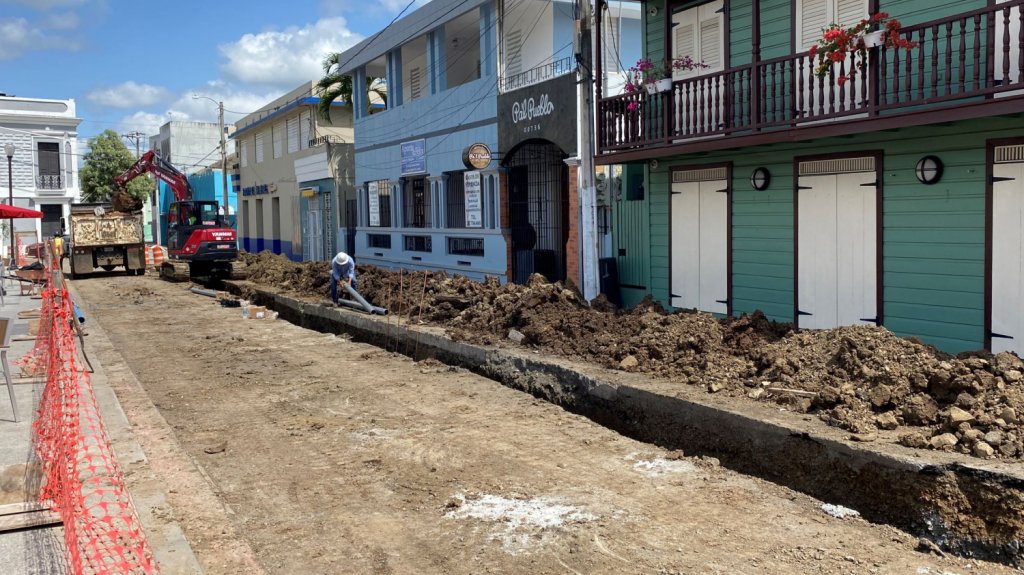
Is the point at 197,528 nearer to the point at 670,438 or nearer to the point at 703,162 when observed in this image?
the point at 670,438

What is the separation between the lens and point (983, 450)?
20.4 feet

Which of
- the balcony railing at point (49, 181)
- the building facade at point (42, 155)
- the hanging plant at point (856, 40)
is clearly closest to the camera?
the hanging plant at point (856, 40)

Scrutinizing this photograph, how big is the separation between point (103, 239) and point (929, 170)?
3005 centimetres

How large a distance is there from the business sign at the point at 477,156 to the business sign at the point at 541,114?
1.30 ft

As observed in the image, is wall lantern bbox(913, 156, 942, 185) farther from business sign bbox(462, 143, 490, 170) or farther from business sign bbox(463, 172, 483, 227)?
business sign bbox(463, 172, 483, 227)

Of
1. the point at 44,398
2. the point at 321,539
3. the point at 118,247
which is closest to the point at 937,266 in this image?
the point at 321,539

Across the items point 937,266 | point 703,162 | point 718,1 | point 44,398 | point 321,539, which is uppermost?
point 718,1

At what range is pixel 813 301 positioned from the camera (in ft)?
38.7

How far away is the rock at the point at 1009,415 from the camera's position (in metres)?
6.50

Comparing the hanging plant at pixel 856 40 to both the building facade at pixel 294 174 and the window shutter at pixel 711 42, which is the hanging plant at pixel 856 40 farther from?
the building facade at pixel 294 174

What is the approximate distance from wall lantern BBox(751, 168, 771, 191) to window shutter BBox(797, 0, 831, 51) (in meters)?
1.79

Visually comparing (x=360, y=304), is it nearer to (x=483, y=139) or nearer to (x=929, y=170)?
(x=483, y=139)

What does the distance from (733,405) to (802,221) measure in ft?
15.1

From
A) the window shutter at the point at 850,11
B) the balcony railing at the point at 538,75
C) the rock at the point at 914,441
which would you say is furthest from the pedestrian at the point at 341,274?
the rock at the point at 914,441
